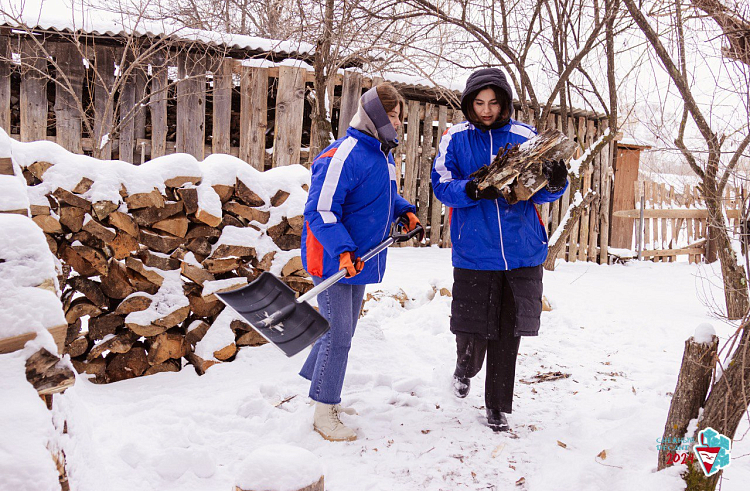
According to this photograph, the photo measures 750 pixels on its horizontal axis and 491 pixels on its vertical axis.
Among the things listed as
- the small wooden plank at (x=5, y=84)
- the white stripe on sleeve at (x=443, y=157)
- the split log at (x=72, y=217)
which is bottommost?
the split log at (x=72, y=217)

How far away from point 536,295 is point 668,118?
97.6 inches

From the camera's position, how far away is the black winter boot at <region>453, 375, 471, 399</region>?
327cm

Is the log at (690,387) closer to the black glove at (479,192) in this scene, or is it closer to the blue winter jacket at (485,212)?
the blue winter jacket at (485,212)

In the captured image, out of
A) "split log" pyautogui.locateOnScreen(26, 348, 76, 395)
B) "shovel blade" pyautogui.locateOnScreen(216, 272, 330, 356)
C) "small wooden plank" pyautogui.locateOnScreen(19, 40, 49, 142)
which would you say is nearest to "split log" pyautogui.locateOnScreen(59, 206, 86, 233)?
"shovel blade" pyautogui.locateOnScreen(216, 272, 330, 356)

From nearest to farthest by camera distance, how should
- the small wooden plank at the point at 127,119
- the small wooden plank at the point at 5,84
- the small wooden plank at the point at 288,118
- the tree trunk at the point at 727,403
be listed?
the tree trunk at the point at 727,403
the small wooden plank at the point at 5,84
the small wooden plank at the point at 127,119
the small wooden plank at the point at 288,118

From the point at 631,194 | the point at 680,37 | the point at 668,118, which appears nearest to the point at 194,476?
the point at 680,37

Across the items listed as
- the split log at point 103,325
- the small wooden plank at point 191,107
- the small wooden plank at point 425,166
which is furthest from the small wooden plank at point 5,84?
the small wooden plank at point 425,166

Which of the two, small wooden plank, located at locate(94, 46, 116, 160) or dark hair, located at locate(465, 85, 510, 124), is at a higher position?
small wooden plank, located at locate(94, 46, 116, 160)

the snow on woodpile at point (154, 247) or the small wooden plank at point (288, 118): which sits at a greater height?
the small wooden plank at point (288, 118)

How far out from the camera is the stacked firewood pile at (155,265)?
3.47m

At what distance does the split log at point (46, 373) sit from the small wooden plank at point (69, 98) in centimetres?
544

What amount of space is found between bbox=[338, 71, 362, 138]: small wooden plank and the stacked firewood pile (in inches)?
130

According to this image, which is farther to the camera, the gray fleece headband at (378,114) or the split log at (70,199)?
the split log at (70,199)

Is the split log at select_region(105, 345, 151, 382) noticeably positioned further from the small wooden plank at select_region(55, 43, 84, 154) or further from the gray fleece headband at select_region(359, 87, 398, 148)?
the small wooden plank at select_region(55, 43, 84, 154)
